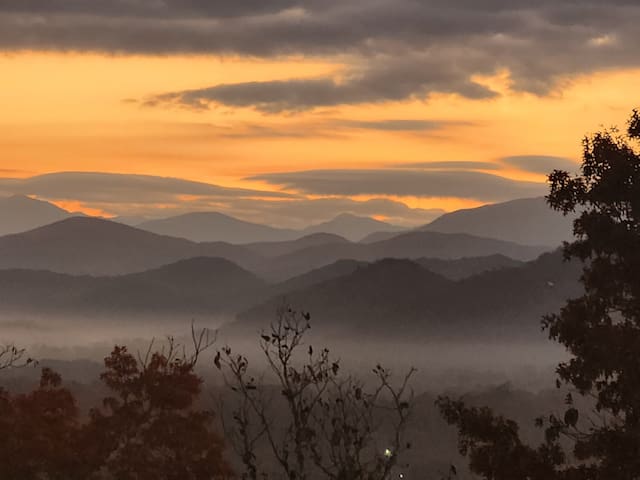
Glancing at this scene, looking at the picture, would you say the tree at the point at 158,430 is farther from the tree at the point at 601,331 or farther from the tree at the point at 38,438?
the tree at the point at 601,331

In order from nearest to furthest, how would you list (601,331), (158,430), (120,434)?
(601,331) → (158,430) → (120,434)

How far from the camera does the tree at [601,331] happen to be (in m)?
32.4

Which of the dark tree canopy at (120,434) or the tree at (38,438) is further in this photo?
the tree at (38,438)

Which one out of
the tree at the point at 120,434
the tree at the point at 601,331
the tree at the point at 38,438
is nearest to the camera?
the tree at the point at 601,331

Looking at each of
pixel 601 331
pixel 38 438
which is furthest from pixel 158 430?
pixel 601 331

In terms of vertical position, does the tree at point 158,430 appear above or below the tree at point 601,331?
below

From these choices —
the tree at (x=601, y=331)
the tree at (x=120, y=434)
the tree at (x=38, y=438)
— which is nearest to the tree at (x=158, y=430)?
the tree at (x=120, y=434)

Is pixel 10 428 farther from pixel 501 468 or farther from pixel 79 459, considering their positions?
pixel 501 468

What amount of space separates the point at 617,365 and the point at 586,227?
4.76 metres

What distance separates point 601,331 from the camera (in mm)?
33125

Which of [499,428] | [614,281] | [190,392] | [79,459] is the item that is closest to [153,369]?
[190,392]

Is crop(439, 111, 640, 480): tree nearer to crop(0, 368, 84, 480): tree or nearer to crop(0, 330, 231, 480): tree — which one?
crop(0, 330, 231, 480): tree

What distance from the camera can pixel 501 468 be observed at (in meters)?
34.5

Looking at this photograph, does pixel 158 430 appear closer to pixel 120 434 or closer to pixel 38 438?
pixel 120 434
